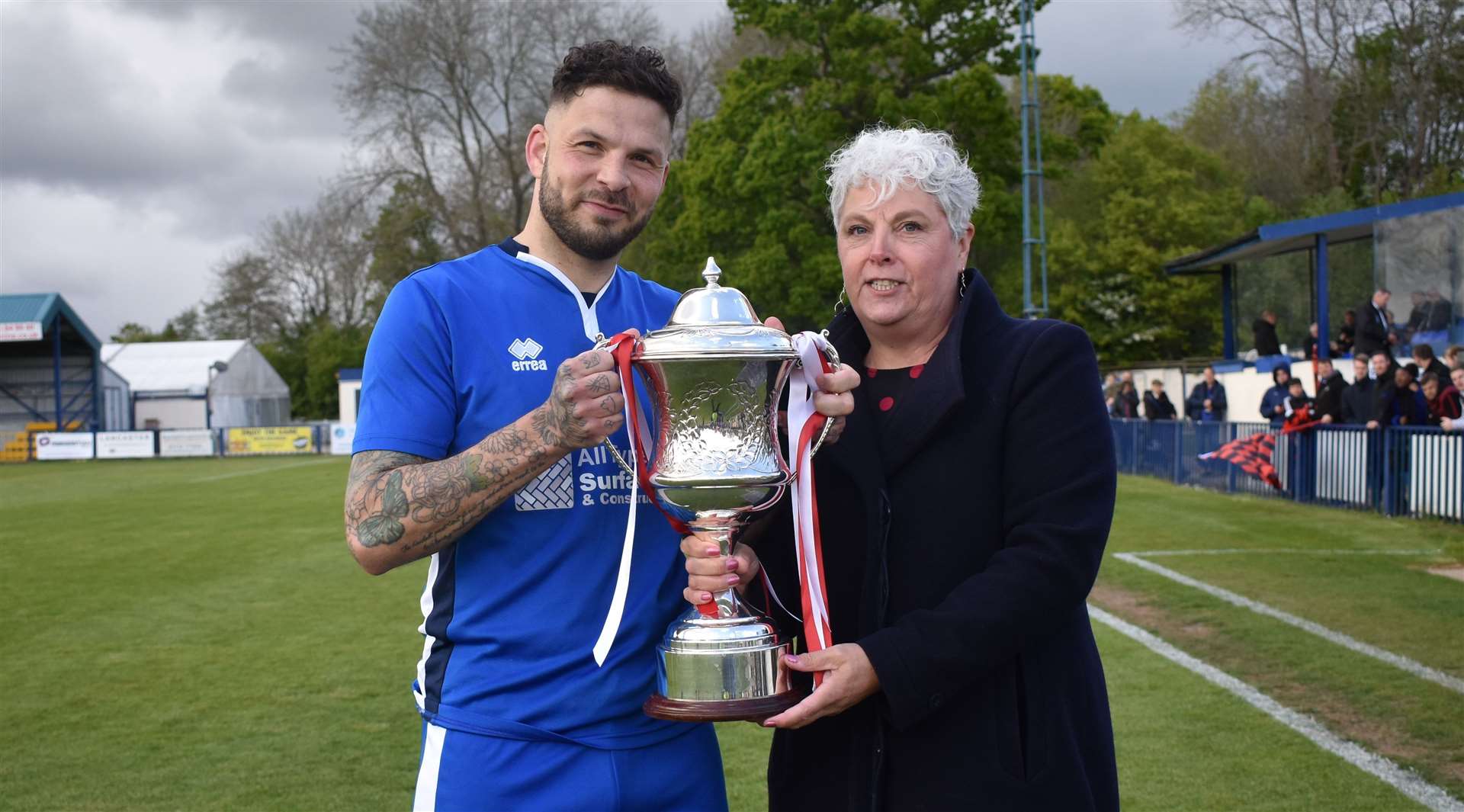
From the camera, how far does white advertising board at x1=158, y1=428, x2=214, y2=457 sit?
125 feet

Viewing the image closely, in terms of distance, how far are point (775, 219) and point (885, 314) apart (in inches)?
1202

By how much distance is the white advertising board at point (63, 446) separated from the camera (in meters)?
37.1

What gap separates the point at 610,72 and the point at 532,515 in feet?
3.02

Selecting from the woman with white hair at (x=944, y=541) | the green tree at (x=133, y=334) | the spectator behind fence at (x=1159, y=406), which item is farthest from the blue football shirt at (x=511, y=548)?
the green tree at (x=133, y=334)

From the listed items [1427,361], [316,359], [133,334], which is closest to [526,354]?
[1427,361]

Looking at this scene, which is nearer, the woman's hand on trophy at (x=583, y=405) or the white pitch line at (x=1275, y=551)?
the woman's hand on trophy at (x=583, y=405)

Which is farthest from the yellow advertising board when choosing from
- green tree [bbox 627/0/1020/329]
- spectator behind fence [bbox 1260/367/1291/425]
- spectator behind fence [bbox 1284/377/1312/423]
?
spectator behind fence [bbox 1284/377/1312/423]

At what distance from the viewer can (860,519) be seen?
8.41ft

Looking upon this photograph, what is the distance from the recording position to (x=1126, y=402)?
86.8ft

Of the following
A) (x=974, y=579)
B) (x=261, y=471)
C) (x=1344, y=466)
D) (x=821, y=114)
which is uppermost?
(x=821, y=114)

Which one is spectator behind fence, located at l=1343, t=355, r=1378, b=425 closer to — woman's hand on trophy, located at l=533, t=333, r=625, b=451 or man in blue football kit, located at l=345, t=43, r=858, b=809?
man in blue football kit, located at l=345, t=43, r=858, b=809

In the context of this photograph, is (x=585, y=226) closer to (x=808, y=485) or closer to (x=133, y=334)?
(x=808, y=485)

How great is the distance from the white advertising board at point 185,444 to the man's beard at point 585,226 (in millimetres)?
38674

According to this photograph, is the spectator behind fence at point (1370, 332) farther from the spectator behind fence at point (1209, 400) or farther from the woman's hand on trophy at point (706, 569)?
the woman's hand on trophy at point (706, 569)
